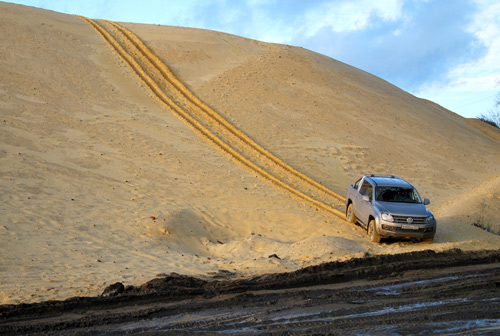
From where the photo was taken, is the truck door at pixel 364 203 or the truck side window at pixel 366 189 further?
the truck side window at pixel 366 189

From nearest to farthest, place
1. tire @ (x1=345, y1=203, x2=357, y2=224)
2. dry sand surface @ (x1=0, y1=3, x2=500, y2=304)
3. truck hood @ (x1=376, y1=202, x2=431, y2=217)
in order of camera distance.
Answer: dry sand surface @ (x1=0, y1=3, x2=500, y2=304) < truck hood @ (x1=376, y1=202, x2=431, y2=217) < tire @ (x1=345, y1=203, x2=357, y2=224)

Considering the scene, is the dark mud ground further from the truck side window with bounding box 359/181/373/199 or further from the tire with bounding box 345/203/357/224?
the tire with bounding box 345/203/357/224

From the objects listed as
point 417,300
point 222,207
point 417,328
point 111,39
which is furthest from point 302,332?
point 111,39

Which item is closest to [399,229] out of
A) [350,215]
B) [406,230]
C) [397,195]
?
[406,230]

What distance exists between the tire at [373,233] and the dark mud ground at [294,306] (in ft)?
10.5

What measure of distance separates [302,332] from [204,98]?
23225mm

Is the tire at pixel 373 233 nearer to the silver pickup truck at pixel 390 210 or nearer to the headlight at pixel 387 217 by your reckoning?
the silver pickup truck at pixel 390 210

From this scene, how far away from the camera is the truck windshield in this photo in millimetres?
14742

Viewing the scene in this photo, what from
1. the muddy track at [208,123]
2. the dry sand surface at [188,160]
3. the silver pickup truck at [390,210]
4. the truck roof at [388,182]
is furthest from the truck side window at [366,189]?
the muddy track at [208,123]

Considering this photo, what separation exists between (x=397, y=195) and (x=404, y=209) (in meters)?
0.97

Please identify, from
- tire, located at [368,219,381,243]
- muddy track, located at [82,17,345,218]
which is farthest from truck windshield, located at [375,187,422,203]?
muddy track, located at [82,17,345,218]

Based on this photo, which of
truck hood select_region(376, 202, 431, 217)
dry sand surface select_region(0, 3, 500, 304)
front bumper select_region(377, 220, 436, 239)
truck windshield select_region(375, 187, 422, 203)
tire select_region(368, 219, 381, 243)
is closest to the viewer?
dry sand surface select_region(0, 3, 500, 304)

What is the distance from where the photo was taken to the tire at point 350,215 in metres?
16.5

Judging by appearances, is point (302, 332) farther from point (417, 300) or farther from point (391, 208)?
point (391, 208)
